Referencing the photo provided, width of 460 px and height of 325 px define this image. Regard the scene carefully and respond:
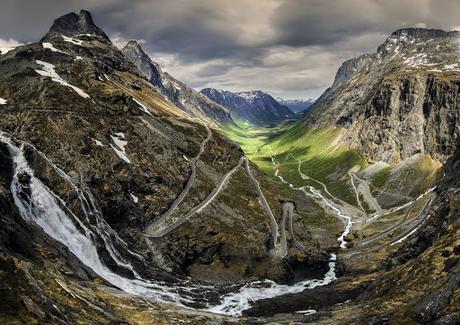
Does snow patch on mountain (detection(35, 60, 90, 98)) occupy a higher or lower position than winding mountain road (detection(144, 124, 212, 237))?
higher

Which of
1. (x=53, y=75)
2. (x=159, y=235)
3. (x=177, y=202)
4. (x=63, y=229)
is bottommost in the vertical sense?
(x=159, y=235)

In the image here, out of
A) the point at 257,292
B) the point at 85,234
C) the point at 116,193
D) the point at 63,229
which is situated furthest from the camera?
Answer: the point at 116,193

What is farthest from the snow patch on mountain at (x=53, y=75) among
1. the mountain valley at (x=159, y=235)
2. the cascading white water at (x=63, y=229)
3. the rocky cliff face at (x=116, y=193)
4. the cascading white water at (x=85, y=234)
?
the cascading white water at (x=63, y=229)

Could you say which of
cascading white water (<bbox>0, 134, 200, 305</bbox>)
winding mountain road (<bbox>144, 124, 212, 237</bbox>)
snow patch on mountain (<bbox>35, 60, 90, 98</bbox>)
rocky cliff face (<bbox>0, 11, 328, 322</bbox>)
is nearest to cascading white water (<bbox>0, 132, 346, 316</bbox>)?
cascading white water (<bbox>0, 134, 200, 305</bbox>)

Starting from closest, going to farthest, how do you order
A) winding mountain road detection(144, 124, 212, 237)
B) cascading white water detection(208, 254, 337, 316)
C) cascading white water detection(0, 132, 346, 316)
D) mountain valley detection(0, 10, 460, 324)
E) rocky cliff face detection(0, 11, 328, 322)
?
mountain valley detection(0, 10, 460, 324) < cascading white water detection(0, 132, 346, 316) < cascading white water detection(208, 254, 337, 316) < rocky cliff face detection(0, 11, 328, 322) < winding mountain road detection(144, 124, 212, 237)

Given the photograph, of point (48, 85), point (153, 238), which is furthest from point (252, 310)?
point (48, 85)

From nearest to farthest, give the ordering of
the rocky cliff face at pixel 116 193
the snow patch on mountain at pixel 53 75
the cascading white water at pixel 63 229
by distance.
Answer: the cascading white water at pixel 63 229
the rocky cliff face at pixel 116 193
the snow patch on mountain at pixel 53 75

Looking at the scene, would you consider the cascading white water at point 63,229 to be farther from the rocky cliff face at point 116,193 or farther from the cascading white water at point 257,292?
the cascading white water at point 257,292

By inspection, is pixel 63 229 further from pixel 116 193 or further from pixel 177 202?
pixel 177 202

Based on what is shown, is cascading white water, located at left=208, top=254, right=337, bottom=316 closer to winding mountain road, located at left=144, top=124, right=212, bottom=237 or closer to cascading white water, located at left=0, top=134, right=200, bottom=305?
cascading white water, located at left=0, top=134, right=200, bottom=305

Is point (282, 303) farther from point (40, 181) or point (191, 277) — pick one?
point (40, 181)

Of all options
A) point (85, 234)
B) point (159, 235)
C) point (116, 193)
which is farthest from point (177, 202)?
point (85, 234)
